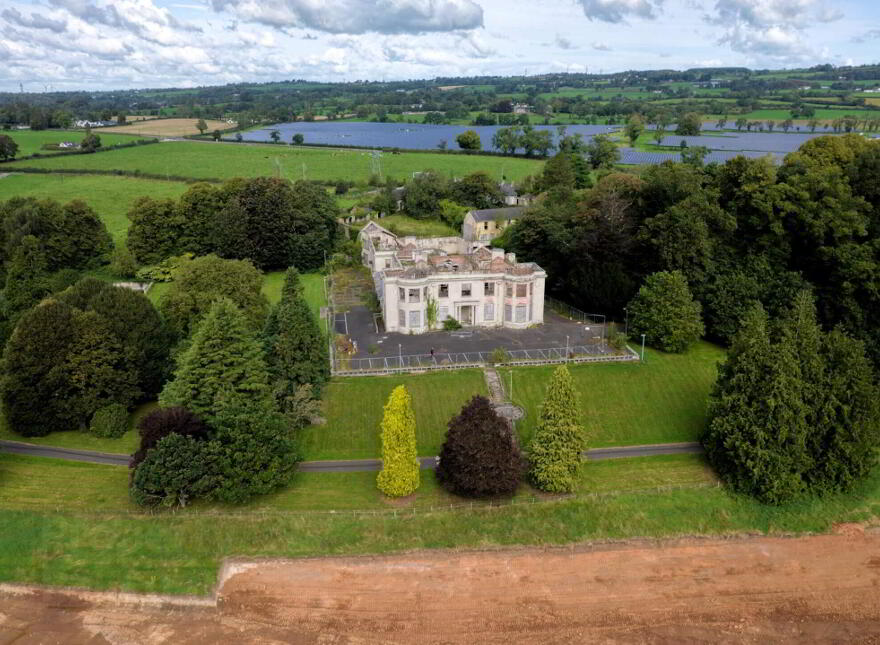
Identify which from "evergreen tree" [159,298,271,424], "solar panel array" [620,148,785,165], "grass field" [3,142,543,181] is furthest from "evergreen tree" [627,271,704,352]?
"grass field" [3,142,543,181]

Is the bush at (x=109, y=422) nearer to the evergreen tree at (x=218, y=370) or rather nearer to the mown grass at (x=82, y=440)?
the mown grass at (x=82, y=440)

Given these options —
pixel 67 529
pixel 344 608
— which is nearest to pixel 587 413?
pixel 344 608

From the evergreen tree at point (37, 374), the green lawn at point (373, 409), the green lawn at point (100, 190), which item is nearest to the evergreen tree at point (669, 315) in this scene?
the green lawn at point (373, 409)

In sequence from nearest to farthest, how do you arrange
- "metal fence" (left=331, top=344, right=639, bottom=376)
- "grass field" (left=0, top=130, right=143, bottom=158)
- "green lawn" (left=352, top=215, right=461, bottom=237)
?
"metal fence" (left=331, top=344, right=639, bottom=376)
"green lawn" (left=352, top=215, right=461, bottom=237)
"grass field" (left=0, top=130, right=143, bottom=158)

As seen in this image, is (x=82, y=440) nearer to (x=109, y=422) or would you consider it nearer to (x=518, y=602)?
(x=109, y=422)

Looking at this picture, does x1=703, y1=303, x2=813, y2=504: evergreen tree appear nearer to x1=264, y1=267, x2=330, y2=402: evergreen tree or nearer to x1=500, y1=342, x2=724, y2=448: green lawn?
x1=500, y1=342, x2=724, y2=448: green lawn

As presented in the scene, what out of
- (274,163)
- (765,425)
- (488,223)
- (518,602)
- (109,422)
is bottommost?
(518,602)

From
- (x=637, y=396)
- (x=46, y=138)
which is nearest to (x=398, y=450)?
(x=637, y=396)
